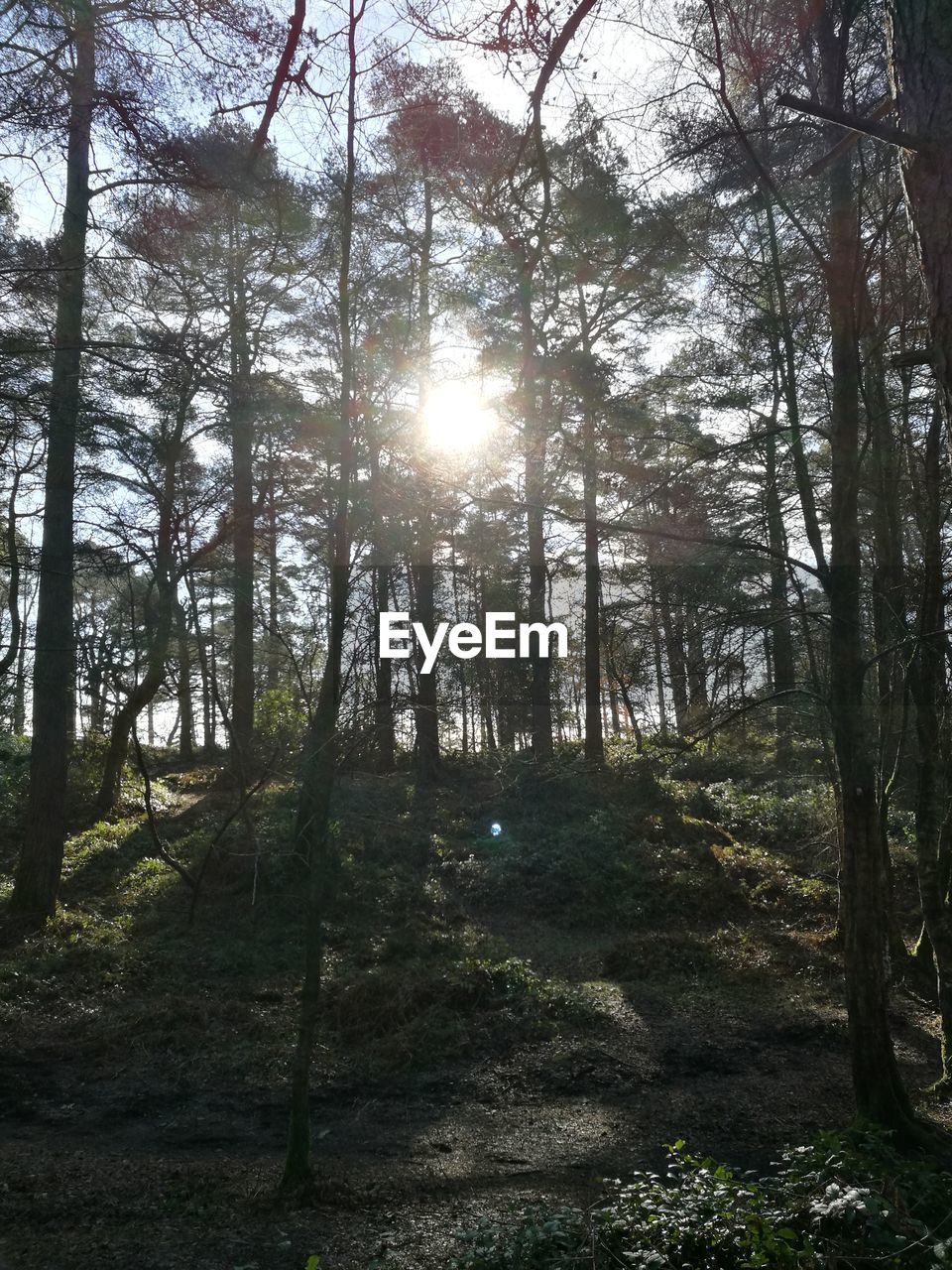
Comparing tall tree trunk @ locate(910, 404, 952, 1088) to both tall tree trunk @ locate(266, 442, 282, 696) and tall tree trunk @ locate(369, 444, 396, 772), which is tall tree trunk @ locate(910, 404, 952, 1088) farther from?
tall tree trunk @ locate(266, 442, 282, 696)

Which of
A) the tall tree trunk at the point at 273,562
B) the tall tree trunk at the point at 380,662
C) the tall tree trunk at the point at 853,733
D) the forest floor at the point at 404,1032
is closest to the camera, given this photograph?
the forest floor at the point at 404,1032

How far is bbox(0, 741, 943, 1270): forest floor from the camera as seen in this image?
4844 mm

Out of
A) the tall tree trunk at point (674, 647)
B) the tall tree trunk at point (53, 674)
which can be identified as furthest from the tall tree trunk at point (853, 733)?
the tall tree trunk at point (53, 674)

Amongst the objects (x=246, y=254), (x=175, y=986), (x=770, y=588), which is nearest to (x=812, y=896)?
(x=770, y=588)

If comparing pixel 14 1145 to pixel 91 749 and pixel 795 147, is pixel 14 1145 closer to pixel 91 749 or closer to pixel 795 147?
pixel 795 147

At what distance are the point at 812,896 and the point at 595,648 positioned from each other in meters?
6.97

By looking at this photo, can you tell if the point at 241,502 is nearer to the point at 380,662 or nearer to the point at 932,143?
the point at 380,662

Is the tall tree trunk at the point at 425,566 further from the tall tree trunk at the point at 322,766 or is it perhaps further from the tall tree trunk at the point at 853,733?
the tall tree trunk at the point at 853,733

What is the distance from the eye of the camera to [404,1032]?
25.6 ft

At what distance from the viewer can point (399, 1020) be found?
8000 millimetres

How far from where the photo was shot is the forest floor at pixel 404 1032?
4844 mm

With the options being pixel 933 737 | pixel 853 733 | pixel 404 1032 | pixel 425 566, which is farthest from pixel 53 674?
pixel 933 737

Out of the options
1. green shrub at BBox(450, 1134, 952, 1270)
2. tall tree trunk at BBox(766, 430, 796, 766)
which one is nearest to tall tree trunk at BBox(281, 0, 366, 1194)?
green shrub at BBox(450, 1134, 952, 1270)

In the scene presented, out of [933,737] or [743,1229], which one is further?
[933,737]
